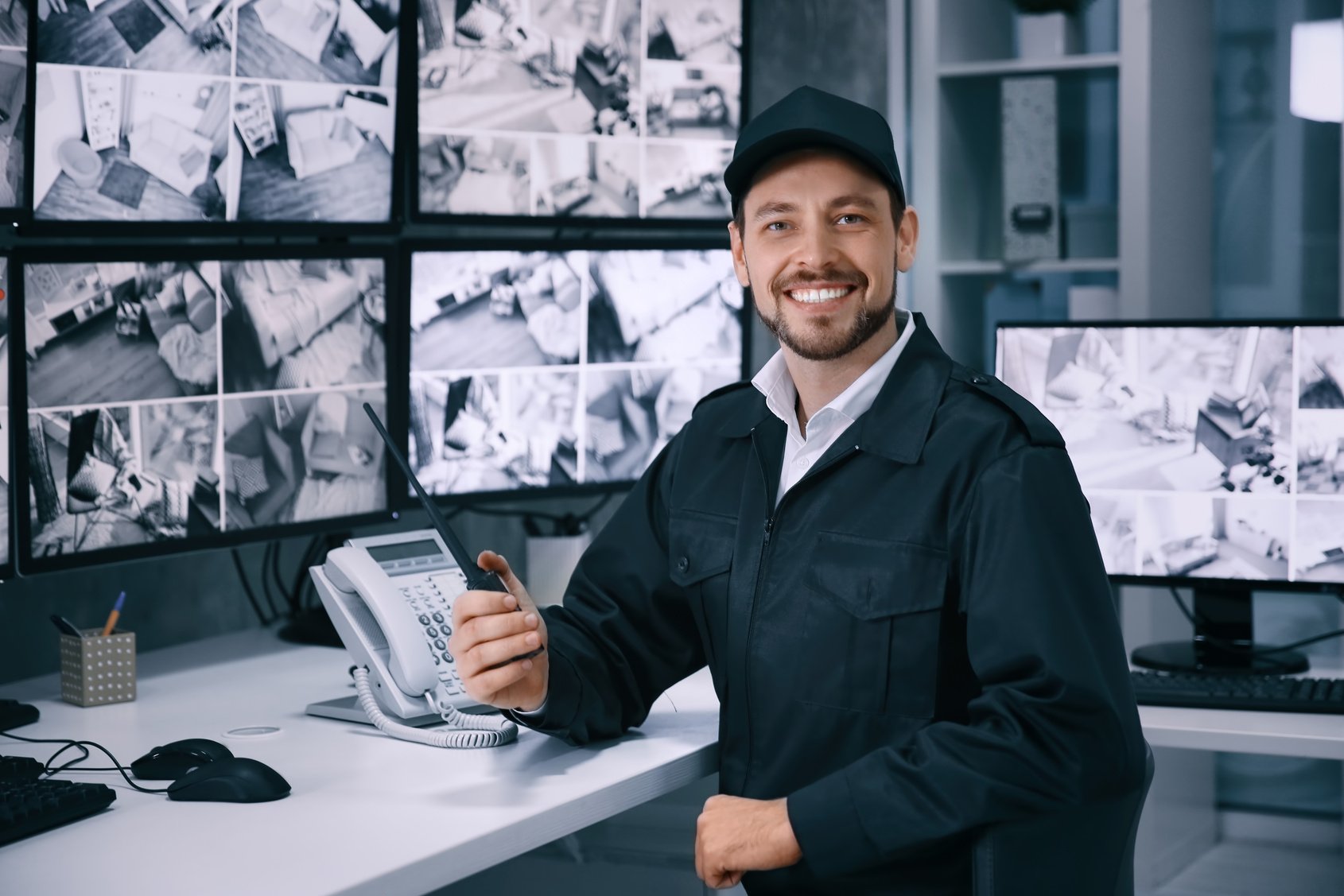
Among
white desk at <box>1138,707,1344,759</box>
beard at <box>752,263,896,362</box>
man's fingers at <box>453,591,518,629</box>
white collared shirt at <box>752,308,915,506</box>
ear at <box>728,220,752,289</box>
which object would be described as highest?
ear at <box>728,220,752,289</box>

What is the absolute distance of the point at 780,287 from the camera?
156cm

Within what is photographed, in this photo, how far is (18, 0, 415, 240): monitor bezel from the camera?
171 cm

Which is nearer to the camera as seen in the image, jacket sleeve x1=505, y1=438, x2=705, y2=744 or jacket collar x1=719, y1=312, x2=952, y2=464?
jacket collar x1=719, y1=312, x2=952, y2=464

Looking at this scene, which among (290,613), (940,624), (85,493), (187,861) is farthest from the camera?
(290,613)

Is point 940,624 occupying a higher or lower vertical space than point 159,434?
lower

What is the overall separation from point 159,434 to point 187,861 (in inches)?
30.9

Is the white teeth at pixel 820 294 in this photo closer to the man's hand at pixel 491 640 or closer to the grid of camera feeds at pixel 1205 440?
the man's hand at pixel 491 640

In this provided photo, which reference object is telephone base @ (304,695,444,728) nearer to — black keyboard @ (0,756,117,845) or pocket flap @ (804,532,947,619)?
black keyboard @ (0,756,117,845)

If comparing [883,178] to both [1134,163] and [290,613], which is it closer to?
[290,613]

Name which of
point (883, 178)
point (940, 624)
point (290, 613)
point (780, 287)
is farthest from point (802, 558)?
point (290, 613)

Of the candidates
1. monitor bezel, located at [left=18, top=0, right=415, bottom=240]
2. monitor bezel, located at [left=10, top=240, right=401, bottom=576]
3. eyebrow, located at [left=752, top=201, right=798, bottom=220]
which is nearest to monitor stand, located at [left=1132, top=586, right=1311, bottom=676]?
eyebrow, located at [left=752, top=201, right=798, bottom=220]

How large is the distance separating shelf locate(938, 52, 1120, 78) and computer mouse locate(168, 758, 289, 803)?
219 cm

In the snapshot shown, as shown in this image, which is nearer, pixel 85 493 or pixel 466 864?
pixel 466 864

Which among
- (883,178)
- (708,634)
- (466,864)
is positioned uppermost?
(883,178)
